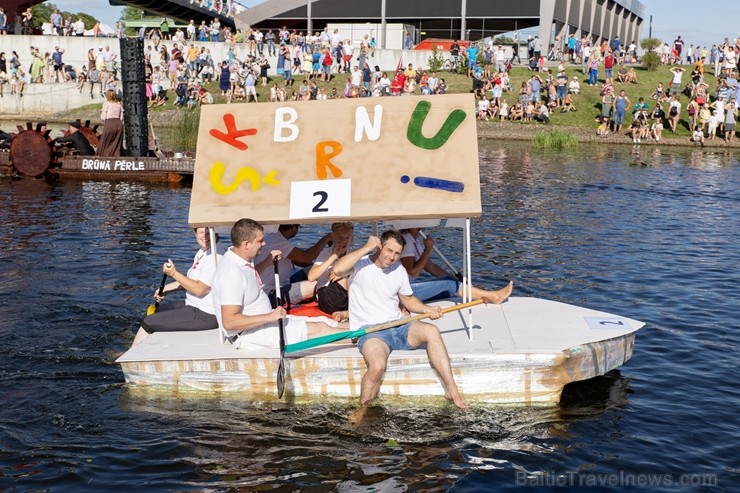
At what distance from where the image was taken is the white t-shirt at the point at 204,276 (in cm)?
1127

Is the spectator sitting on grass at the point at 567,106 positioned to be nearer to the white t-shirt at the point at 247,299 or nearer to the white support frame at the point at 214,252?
the white t-shirt at the point at 247,299

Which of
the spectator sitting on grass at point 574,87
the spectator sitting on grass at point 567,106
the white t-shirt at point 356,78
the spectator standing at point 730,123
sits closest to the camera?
the spectator standing at point 730,123

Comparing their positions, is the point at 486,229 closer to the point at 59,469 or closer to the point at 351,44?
the point at 59,469

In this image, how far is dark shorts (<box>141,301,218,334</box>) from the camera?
11398mm

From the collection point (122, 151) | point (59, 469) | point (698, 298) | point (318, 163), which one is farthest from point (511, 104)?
point (59, 469)

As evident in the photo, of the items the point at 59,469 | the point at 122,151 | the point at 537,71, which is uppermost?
the point at 537,71

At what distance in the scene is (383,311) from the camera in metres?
10.5

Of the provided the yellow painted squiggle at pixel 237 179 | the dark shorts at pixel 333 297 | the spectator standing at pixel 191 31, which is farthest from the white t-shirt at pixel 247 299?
the spectator standing at pixel 191 31

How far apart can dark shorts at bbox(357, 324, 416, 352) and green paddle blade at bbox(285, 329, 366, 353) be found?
6.5 inches

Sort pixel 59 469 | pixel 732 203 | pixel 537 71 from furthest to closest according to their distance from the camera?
pixel 537 71
pixel 732 203
pixel 59 469

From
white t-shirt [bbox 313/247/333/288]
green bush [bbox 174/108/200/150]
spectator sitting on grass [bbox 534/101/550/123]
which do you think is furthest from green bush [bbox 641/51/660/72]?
white t-shirt [bbox 313/247/333/288]

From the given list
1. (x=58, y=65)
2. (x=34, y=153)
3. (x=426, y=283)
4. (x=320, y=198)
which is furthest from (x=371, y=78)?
(x=320, y=198)

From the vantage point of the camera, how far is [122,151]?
29.2 m

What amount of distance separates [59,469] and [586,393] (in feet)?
20.8
